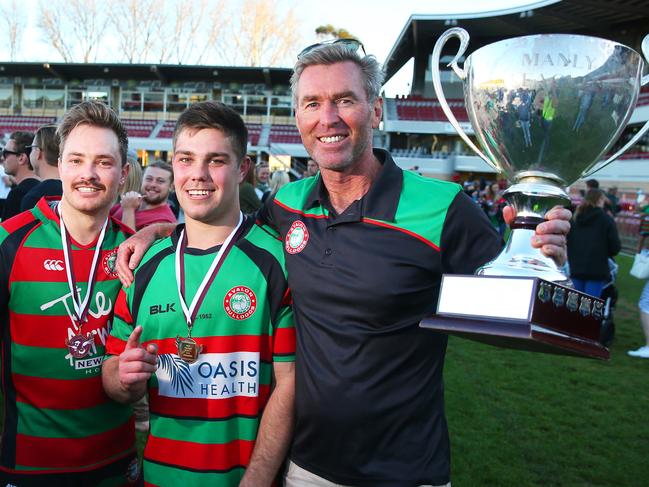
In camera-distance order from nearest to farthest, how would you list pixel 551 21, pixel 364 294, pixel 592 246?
pixel 364 294, pixel 592 246, pixel 551 21

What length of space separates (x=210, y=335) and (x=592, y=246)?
555 centimetres

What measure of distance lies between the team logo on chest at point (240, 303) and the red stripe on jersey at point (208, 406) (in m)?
0.24

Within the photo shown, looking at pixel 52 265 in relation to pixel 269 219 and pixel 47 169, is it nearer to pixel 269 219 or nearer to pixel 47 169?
pixel 269 219

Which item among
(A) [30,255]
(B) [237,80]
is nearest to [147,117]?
(B) [237,80]

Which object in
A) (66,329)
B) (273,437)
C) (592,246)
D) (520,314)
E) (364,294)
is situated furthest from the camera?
(592,246)

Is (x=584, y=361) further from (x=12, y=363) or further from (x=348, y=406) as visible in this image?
(x=12, y=363)

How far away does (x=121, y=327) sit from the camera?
1921 millimetres

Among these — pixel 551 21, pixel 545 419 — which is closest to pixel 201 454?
pixel 545 419

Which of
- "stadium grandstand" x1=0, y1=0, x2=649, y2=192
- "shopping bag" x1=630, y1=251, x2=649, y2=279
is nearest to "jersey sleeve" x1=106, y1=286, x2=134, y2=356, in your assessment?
"shopping bag" x1=630, y1=251, x2=649, y2=279

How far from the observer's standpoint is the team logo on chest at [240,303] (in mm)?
1850

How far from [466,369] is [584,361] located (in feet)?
4.78

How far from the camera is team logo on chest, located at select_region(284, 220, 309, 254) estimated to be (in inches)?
71.9

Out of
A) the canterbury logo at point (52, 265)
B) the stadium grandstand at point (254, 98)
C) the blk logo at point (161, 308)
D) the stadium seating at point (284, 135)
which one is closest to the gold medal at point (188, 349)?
the blk logo at point (161, 308)

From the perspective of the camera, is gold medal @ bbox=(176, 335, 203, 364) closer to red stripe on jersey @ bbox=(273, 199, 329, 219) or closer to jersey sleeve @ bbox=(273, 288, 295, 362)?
jersey sleeve @ bbox=(273, 288, 295, 362)
